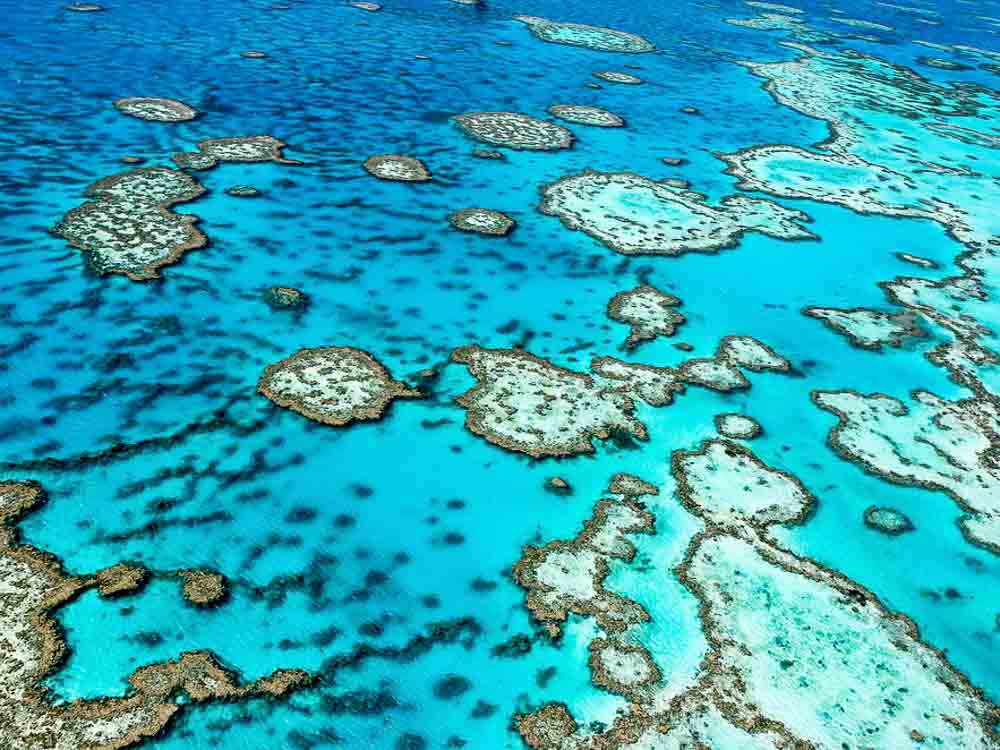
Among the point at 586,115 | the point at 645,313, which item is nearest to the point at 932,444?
the point at 645,313

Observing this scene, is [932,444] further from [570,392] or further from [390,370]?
[390,370]

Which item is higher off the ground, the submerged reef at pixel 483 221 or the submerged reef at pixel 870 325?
the submerged reef at pixel 483 221

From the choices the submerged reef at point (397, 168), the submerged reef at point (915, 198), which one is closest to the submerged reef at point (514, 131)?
the submerged reef at point (397, 168)

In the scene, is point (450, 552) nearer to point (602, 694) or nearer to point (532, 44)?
point (602, 694)

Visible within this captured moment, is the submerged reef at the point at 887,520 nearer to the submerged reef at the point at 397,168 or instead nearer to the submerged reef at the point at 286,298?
the submerged reef at the point at 286,298

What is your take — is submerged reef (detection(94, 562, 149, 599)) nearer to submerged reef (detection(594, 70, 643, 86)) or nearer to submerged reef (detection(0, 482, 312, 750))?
submerged reef (detection(0, 482, 312, 750))

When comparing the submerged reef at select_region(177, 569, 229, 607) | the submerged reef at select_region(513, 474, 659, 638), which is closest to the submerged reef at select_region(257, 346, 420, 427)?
the submerged reef at select_region(177, 569, 229, 607)

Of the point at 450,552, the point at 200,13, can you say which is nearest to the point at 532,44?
the point at 200,13
